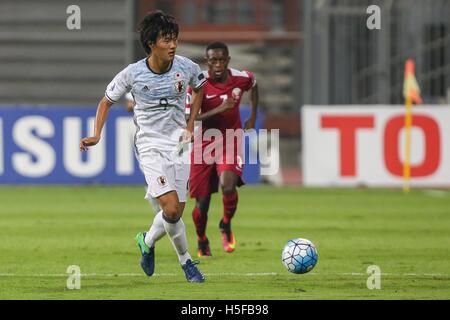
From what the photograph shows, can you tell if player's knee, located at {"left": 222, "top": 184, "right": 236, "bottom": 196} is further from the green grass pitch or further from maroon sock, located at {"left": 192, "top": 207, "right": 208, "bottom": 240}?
the green grass pitch

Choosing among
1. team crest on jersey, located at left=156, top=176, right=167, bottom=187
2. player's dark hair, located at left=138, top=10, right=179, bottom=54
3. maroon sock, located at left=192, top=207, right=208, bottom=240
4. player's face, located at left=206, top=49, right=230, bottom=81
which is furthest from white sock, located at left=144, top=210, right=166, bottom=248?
player's face, located at left=206, top=49, right=230, bottom=81

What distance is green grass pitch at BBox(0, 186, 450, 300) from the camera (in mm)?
9797

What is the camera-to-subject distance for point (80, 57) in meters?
31.3

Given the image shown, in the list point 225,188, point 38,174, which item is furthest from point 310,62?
point 225,188

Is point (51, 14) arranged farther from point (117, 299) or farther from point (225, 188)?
point (117, 299)

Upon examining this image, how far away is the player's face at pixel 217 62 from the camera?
12.6 m

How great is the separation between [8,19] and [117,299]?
23861 mm

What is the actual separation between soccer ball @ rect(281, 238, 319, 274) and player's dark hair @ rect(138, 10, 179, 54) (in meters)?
2.09

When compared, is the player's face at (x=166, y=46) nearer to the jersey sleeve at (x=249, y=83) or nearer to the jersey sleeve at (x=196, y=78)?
the jersey sleeve at (x=196, y=78)

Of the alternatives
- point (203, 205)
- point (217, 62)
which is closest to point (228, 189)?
point (203, 205)

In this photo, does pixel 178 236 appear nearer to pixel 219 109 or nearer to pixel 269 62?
pixel 219 109

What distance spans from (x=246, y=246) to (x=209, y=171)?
1.13 meters

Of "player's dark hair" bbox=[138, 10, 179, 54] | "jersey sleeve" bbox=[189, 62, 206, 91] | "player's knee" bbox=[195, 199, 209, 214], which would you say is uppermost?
"player's dark hair" bbox=[138, 10, 179, 54]

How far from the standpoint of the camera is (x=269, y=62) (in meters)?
34.7
